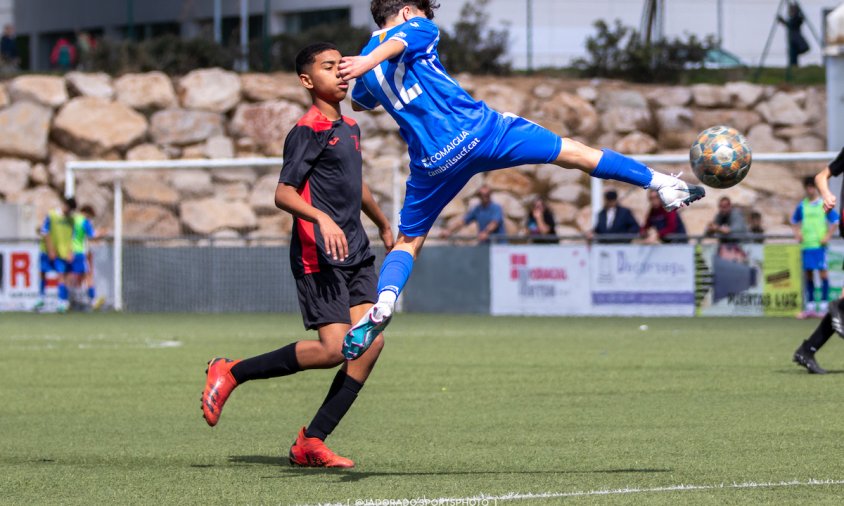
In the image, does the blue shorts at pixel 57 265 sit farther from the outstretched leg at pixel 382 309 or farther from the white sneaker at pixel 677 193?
the white sneaker at pixel 677 193

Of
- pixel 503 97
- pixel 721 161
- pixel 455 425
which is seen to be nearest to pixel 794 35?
pixel 503 97

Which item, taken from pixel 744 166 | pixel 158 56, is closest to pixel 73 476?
pixel 744 166

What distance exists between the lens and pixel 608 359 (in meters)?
13.7

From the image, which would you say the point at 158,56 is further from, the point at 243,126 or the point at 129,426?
the point at 129,426

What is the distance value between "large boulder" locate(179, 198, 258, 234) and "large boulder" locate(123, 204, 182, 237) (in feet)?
0.77

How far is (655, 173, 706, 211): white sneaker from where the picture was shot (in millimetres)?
7089

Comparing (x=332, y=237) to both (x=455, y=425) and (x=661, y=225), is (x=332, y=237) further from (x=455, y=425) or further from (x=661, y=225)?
(x=661, y=225)

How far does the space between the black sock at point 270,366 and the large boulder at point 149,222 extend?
1886 cm

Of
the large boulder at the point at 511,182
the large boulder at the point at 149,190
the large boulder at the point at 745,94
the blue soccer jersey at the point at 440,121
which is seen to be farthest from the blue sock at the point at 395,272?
the large boulder at the point at 745,94

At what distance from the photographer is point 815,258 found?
2056 cm

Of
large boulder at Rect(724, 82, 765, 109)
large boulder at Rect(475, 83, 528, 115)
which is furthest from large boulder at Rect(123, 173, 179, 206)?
large boulder at Rect(724, 82, 765, 109)

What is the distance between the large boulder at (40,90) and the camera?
3241cm

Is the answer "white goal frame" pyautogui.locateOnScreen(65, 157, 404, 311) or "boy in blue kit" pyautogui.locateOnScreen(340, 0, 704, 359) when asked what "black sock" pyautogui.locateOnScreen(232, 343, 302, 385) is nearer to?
"boy in blue kit" pyautogui.locateOnScreen(340, 0, 704, 359)

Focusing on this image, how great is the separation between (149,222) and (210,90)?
7.18 metres
